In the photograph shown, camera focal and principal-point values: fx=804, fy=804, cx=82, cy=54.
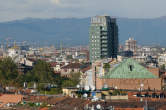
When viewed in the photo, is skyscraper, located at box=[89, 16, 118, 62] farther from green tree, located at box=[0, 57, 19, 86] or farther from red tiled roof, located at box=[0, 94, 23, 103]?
Result: red tiled roof, located at box=[0, 94, 23, 103]

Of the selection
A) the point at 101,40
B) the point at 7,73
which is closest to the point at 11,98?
the point at 7,73

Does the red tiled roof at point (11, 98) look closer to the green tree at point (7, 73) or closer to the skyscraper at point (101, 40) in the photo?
the green tree at point (7, 73)

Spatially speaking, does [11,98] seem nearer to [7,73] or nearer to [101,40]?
[7,73]

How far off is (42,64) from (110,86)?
44.3 m

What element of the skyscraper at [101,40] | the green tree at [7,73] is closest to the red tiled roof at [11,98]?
the green tree at [7,73]

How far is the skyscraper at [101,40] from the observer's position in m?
166

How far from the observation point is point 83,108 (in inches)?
1766

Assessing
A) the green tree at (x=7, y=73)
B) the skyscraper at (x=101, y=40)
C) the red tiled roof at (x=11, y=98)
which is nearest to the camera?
the red tiled roof at (x=11, y=98)

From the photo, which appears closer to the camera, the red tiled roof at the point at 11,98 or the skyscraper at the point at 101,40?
the red tiled roof at the point at 11,98

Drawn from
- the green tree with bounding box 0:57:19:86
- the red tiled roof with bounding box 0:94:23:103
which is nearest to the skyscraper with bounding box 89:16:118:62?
the green tree with bounding box 0:57:19:86

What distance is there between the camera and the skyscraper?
544 feet

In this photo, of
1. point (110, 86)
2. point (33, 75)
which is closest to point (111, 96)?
point (110, 86)

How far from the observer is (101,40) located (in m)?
166

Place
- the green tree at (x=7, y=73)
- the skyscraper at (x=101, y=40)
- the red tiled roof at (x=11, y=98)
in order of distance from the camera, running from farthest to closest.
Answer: the skyscraper at (x=101, y=40), the green tree at (x=7, y=73), the red tiled roof at (x=11, y=98)
